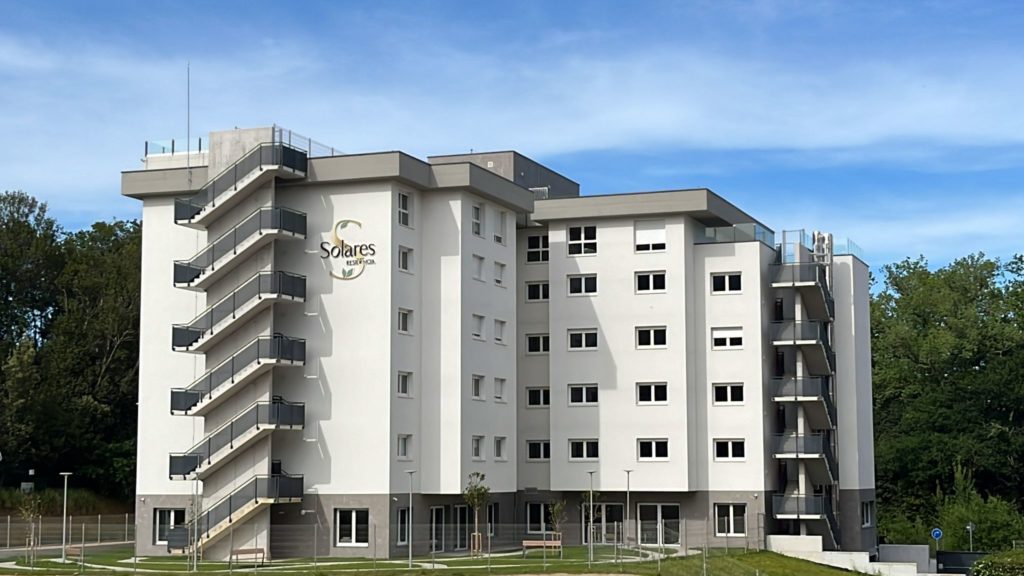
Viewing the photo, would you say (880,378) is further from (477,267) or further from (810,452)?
(477,267)

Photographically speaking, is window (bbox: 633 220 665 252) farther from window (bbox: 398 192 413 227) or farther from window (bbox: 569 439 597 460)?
window (bbox: 398 192 413 227)

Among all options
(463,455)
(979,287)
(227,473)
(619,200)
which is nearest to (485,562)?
(463,455)

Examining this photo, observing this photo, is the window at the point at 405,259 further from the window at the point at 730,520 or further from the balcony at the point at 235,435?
the window at the point at 730,520

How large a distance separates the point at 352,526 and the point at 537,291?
57.8 feet

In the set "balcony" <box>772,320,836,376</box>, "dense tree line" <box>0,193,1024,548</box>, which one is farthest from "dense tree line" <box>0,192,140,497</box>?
"balcony" <box>772,320,836,376</box>

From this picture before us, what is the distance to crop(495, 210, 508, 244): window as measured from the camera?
204 ft

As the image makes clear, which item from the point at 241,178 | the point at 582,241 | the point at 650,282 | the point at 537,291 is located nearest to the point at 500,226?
the point at 582,241

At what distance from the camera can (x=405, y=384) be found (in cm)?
5681

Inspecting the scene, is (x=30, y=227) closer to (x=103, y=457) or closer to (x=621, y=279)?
(x=103, y=457)

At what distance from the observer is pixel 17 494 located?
7406cm

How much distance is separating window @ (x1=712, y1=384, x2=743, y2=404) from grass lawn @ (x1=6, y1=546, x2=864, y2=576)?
7.59 m

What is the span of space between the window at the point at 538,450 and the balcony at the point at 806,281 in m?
12.4

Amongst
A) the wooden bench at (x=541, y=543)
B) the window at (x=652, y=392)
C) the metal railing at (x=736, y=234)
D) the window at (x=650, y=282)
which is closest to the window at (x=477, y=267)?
the window at (x=650, y=282)

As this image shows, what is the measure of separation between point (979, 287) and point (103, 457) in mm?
55863
